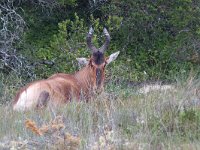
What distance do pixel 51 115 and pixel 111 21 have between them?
369 inches

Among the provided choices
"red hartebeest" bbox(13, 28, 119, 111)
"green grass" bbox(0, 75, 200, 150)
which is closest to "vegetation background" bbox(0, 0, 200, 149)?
"red hartebeest" bbox(13, 28, 119, 111)

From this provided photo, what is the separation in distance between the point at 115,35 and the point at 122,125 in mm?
10566

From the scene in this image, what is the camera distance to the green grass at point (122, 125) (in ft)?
23.2

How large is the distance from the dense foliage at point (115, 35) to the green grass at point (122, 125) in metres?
6.71

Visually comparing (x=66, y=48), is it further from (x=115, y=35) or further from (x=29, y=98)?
(x=29, y=98)

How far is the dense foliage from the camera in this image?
16578mm

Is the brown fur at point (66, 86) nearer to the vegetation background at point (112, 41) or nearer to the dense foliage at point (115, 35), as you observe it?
the vegetation background at point (112, 41)

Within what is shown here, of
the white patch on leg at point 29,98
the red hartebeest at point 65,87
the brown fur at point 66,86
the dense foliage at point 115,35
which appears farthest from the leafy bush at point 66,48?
the white patch on leg at point 29,98

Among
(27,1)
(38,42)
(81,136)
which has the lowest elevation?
(81,136)

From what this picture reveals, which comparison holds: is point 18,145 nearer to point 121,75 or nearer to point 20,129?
point 20,129

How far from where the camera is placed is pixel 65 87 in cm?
1307

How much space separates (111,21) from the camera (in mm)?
17750

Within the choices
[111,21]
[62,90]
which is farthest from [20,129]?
[111,21]

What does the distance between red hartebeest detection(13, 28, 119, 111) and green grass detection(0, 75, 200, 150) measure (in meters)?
2.13
